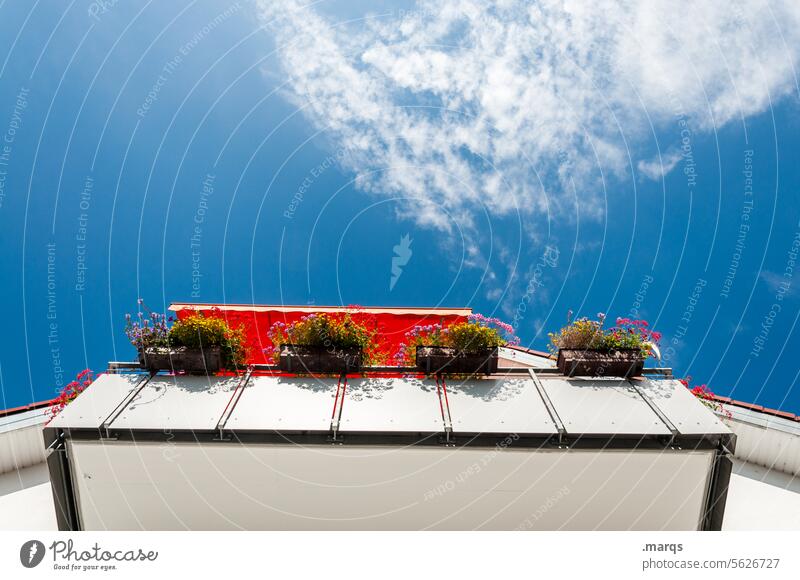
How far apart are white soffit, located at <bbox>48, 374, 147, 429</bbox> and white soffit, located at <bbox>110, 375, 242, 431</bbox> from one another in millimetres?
142

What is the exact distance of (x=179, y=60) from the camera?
8.23 meters

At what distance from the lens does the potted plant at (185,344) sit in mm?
4691

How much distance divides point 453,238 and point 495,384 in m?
6.80

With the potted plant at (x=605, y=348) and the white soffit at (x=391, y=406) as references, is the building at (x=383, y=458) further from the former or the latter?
the potted plant at (x=605, y=348)

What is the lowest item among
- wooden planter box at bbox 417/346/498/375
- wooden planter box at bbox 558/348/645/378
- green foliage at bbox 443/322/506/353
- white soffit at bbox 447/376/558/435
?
white soffit at bbox 447/376/558/435

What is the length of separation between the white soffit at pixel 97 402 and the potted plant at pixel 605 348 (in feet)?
14.6

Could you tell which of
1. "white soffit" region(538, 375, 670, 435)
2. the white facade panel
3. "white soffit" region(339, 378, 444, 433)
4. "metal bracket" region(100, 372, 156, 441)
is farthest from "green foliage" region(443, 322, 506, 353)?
"metal bracket" region(100, 372, 156, 441)

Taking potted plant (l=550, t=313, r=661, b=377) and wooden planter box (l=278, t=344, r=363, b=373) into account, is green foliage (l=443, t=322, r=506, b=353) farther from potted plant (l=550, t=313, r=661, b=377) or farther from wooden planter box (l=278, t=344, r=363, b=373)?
wooden planter box (l=278, t=344, r=363, b=373)

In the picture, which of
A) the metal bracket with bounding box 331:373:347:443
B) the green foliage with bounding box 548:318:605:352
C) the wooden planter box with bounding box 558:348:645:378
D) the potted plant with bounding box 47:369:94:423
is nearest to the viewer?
the metal bracket with bounding box 331:373:347:443

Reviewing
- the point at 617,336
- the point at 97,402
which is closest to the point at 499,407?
the point at 617,336

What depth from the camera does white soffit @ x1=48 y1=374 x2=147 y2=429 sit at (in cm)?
405

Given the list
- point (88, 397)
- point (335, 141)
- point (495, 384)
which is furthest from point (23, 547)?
point (335, 141)

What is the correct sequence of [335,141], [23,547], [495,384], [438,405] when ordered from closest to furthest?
[23,547]
[438,405]
[495,384]
[335,141]

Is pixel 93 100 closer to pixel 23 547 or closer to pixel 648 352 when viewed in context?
pixel 23 547
